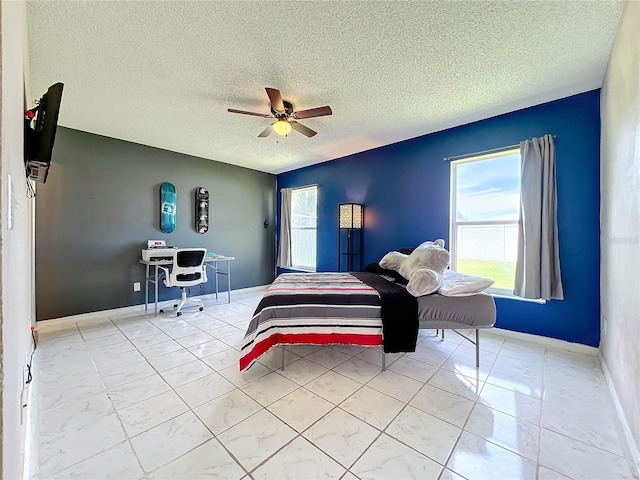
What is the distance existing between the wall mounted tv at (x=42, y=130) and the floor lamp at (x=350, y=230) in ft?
11.1

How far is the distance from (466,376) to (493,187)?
217cm

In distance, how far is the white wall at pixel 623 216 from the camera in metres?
1.38

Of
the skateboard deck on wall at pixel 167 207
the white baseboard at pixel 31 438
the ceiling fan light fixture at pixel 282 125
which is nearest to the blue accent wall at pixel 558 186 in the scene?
the ceiling fan light fixture at pixel 282 125

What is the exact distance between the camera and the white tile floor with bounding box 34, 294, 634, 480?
4.18ft

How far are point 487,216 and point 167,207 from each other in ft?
15.1

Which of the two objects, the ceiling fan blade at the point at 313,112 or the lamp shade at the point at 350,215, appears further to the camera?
the lamp shade at the point at 350,215

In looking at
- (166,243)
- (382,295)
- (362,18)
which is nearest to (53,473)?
(382,295)

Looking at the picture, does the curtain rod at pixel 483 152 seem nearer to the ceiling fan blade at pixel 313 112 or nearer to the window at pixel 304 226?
the ceiling fan blade at pixel 313 112

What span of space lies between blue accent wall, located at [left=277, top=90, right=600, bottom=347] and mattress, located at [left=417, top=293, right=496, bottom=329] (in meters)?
1.10

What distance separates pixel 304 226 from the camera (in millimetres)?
5371

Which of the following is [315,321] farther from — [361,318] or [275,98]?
[275,98]

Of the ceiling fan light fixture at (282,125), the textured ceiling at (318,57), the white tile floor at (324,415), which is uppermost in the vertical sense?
the textured ceiling at (318,57)

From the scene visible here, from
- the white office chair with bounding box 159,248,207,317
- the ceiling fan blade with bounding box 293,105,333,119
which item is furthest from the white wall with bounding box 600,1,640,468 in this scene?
the white office chair with bounding box 159,248,207,317

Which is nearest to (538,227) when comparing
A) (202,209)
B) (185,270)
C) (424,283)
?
(424,283)
